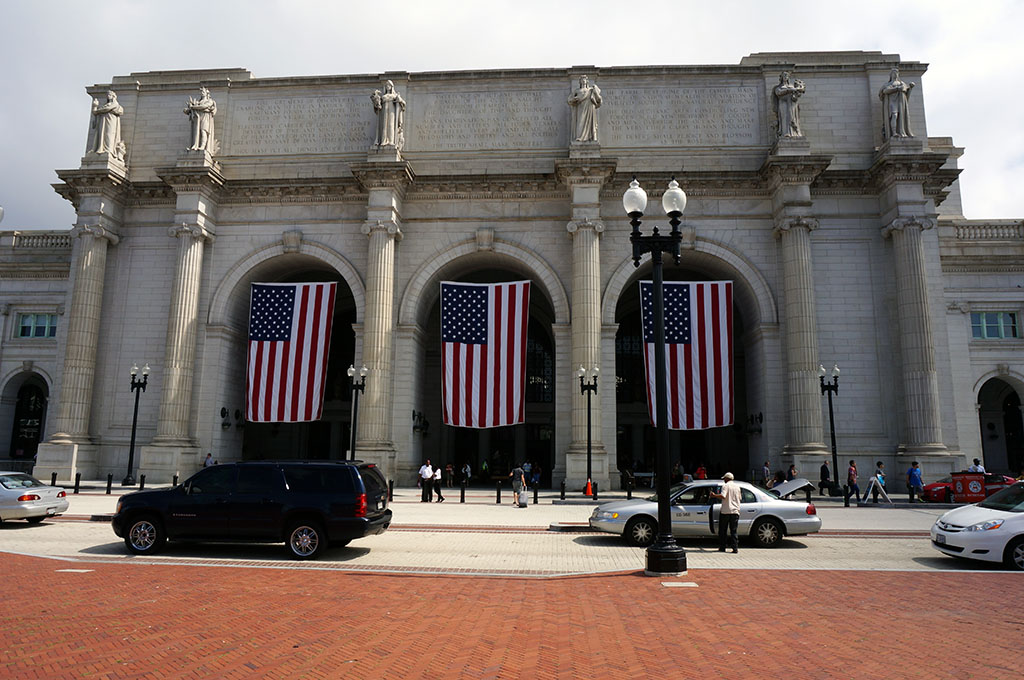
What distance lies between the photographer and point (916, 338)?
28562 mm

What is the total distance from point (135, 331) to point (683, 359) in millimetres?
27383

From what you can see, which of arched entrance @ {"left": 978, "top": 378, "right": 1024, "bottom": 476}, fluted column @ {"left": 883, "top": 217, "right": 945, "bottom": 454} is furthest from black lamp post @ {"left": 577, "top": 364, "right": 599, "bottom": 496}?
arched entrance @ {"left": 978, "top": 378, "right": 1024, "bottom": 476}

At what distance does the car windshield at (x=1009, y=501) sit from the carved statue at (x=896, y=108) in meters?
23.0

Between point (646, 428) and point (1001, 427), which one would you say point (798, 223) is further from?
point (1001, 427)

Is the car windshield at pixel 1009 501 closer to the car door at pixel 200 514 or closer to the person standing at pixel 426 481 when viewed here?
the car door at pixel 200 514

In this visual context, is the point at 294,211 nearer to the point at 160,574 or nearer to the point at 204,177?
the point at 204,177

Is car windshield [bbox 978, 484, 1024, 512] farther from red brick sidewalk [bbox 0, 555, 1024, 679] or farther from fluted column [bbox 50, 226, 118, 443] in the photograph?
fluted column [bbox 50, 226, 118, 443]

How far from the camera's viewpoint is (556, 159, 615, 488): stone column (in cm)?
2784

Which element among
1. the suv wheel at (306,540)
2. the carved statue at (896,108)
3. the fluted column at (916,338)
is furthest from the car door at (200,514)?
the carved statue at (896,108)

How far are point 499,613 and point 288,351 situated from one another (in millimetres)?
25149

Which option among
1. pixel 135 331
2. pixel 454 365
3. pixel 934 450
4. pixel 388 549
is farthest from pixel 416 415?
pixel 934 450

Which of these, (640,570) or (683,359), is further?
(683,359)

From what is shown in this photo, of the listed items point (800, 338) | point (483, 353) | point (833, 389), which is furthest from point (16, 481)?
point (800, 338)

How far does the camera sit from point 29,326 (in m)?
38.2
